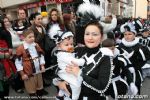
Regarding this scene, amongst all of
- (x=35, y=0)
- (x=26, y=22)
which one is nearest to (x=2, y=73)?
(x=26, y=22)

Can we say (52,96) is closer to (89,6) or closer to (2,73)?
(2,73)

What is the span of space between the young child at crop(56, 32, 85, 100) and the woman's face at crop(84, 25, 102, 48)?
214mm

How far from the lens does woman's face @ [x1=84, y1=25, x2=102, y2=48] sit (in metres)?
2.98

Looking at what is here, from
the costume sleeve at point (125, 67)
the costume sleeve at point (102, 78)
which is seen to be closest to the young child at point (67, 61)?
the costume sleeve at point (102, 78)

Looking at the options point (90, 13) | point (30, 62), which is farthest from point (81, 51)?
point (30, 62)

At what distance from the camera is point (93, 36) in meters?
2.98

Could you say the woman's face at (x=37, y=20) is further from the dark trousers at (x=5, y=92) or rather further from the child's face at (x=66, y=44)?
the child's face at (x=66, y=44)

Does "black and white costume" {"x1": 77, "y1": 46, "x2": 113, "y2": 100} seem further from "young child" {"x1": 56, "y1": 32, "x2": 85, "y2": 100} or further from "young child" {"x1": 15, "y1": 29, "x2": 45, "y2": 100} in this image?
"young child" {"x1": 15, "y1": 29, "x2": 45, "y2": 100}

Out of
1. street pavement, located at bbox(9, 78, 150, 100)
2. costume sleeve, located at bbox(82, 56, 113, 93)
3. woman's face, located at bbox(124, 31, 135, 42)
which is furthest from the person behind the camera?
street pavement, located at bbox(9, 78, 150, 100)

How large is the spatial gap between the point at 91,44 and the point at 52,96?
3715 mm

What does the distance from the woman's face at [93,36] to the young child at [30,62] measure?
111 inches

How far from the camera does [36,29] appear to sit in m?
6.88

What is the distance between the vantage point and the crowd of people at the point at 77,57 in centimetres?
301

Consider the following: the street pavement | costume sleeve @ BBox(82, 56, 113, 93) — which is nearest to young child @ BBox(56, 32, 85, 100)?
costume sleeve @ BBox(82, 56, 113, 93)
